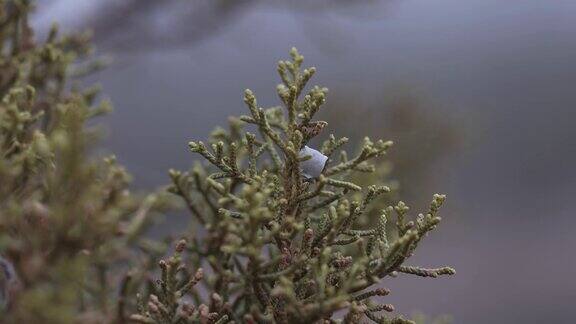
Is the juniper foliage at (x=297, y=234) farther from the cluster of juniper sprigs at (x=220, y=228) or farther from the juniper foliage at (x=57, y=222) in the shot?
the juniper foliage at (x=57, y=222)

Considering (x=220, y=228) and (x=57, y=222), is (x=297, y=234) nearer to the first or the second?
(x=220, y=228)

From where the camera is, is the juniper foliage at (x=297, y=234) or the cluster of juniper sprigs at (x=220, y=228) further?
the juniper foliage at (x=297, y=234)

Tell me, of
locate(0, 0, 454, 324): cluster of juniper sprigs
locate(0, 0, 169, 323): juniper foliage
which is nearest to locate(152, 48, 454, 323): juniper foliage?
locate(0, 0, 454, 324): cluster of juniper sprigs

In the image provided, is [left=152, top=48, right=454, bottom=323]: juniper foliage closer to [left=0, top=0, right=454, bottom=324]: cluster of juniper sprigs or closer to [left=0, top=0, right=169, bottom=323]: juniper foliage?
[left=0, top=0, right=454, bottom=324]: cluster of juniper sprigs

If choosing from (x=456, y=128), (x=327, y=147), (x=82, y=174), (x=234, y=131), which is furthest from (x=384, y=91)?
(x=82, y=174)

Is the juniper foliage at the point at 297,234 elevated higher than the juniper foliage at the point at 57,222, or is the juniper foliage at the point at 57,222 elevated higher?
the juniper foliage at the point at 297,234

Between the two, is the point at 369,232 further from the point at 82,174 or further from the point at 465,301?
the point at 465,301

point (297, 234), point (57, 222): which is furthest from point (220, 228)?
point (57, 222)

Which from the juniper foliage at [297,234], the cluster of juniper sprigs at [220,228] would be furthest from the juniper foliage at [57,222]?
the juniper foliage at [297,234]
